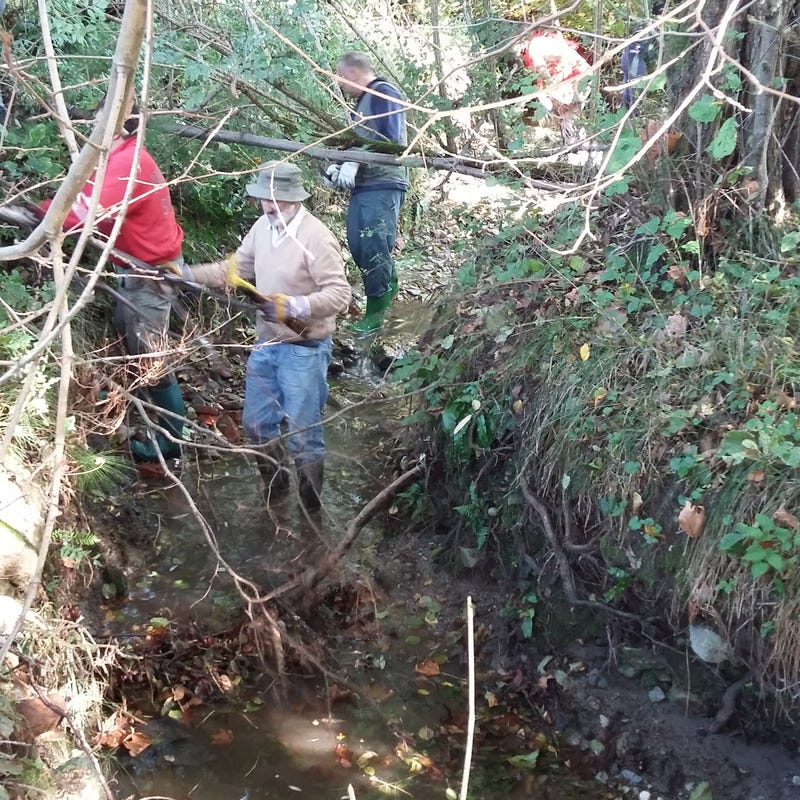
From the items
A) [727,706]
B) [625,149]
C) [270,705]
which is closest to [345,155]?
[625,149]

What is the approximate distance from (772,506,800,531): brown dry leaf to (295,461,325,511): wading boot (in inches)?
110

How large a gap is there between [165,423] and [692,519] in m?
3.48

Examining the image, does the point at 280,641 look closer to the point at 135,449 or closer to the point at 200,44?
the point at 135,449

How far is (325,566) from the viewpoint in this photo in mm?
4270

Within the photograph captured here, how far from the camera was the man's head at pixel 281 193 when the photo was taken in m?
4.31

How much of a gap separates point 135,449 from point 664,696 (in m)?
3.62

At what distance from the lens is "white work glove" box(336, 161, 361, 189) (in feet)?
20.7

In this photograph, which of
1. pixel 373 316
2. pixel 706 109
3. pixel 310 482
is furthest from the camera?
pixel 373 316

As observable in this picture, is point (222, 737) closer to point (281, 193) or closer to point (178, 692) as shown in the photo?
point (178, 692)

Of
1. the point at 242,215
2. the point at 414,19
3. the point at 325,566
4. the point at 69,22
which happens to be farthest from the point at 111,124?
→ the point at 414,19

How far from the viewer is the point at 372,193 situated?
6520 mm

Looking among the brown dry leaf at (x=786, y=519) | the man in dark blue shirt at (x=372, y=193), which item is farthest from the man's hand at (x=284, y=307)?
the brown dry leaf at (x=786, y=519)

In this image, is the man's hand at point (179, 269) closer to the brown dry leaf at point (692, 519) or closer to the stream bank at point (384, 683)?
the stream bank at point (384, 683)

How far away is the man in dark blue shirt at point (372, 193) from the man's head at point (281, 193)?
65.5 inches
